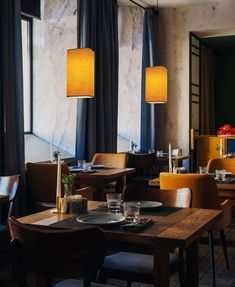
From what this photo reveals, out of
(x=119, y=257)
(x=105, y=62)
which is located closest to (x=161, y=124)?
(x=105, y=62)

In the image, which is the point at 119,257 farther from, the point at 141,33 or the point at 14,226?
the point at 141,33

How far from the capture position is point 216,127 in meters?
11.4

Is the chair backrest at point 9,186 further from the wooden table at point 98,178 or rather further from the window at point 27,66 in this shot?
the window at point 27,66

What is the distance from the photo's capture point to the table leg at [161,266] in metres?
1.96

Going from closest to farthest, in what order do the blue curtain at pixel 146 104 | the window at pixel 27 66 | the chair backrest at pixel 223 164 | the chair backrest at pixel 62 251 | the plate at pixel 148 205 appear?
the chair backrest at pixel 62 251 → the plate at pixel 148 205 → the chair backrest at pixel 223 164 → the window at pixel 27 66 → the blue curtain at pixel 146 104

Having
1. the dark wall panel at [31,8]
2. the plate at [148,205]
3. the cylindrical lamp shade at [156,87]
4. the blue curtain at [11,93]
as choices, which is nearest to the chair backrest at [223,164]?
the cylindrical lamp shade at [156,87]

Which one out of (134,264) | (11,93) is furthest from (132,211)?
(11,93)

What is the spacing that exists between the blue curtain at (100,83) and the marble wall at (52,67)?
21cm

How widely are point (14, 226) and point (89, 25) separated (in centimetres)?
457

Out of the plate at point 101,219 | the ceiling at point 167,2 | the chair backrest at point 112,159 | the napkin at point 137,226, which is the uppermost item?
the ceiling at point 167,2

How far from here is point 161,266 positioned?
197cm

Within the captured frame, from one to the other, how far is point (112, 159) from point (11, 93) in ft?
4.95

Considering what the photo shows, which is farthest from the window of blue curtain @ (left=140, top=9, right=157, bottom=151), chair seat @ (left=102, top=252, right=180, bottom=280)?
chair seat @ (left=102, top=252, right=180, bottom=280)

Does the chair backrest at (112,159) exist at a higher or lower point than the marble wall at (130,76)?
lower
